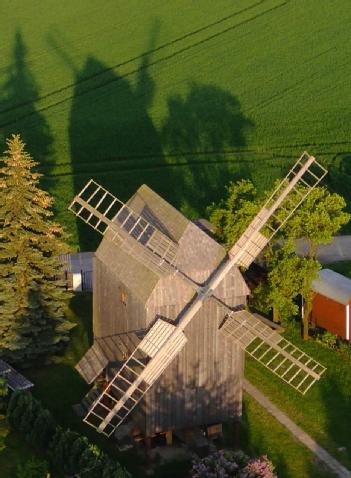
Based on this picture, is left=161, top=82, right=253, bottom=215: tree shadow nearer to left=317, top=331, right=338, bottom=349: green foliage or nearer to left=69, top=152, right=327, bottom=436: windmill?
left=317, top=331, right=338, bottom=349: green foliage

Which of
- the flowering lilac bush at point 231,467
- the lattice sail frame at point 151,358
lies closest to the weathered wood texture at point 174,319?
the lattice sail frame at point 151,358

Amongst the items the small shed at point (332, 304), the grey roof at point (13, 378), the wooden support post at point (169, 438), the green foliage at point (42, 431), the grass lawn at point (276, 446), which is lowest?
the green foliage at point (42, 431)

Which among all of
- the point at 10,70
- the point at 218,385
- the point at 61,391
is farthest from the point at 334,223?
the point at 10,70

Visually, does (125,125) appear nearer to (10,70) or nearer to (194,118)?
(194,118)

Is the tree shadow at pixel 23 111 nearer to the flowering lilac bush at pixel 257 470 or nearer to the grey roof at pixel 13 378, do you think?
the grey roof at pixel 13 378

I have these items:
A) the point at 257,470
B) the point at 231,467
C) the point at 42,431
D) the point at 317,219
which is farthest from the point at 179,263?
the point at 317,219

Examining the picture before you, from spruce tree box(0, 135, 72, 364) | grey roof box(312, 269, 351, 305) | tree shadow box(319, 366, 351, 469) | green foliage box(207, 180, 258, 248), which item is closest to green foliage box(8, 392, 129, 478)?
spruce tree box(0, 135, 72, 364)
